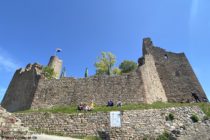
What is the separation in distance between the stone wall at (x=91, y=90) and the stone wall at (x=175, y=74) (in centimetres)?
679

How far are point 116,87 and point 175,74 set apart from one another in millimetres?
11034

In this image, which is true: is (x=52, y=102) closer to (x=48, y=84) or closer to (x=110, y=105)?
(x=48, y=84)

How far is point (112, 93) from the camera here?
2369 cm

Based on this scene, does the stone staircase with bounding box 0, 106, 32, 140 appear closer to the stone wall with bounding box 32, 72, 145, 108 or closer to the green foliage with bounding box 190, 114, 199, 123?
the stone wall with bounding box 32, 72, 145, 108

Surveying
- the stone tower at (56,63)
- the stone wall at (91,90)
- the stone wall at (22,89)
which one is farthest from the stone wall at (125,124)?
the stone tower at (56,63)

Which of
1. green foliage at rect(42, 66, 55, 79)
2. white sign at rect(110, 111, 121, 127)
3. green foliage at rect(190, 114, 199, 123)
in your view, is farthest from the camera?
green foliage at rect(42, 66, 55, 79)

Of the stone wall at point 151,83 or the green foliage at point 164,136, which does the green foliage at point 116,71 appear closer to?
the stone wall at point 151,83

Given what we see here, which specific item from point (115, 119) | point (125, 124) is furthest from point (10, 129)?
point (125, 124)

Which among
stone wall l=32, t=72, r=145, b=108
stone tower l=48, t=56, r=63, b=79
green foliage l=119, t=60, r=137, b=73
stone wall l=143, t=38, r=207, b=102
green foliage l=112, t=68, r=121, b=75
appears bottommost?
stone wall l=32, t=72, r=145, b=108

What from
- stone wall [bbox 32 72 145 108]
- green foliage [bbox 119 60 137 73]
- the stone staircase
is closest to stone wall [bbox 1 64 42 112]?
stone wall [bbox 32 72 145 108]

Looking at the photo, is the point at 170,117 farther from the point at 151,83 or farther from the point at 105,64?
the point at 105,64

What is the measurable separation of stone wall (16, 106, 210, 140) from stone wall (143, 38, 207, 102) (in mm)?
9539

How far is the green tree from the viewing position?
1528 inches

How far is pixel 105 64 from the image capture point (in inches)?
1566
